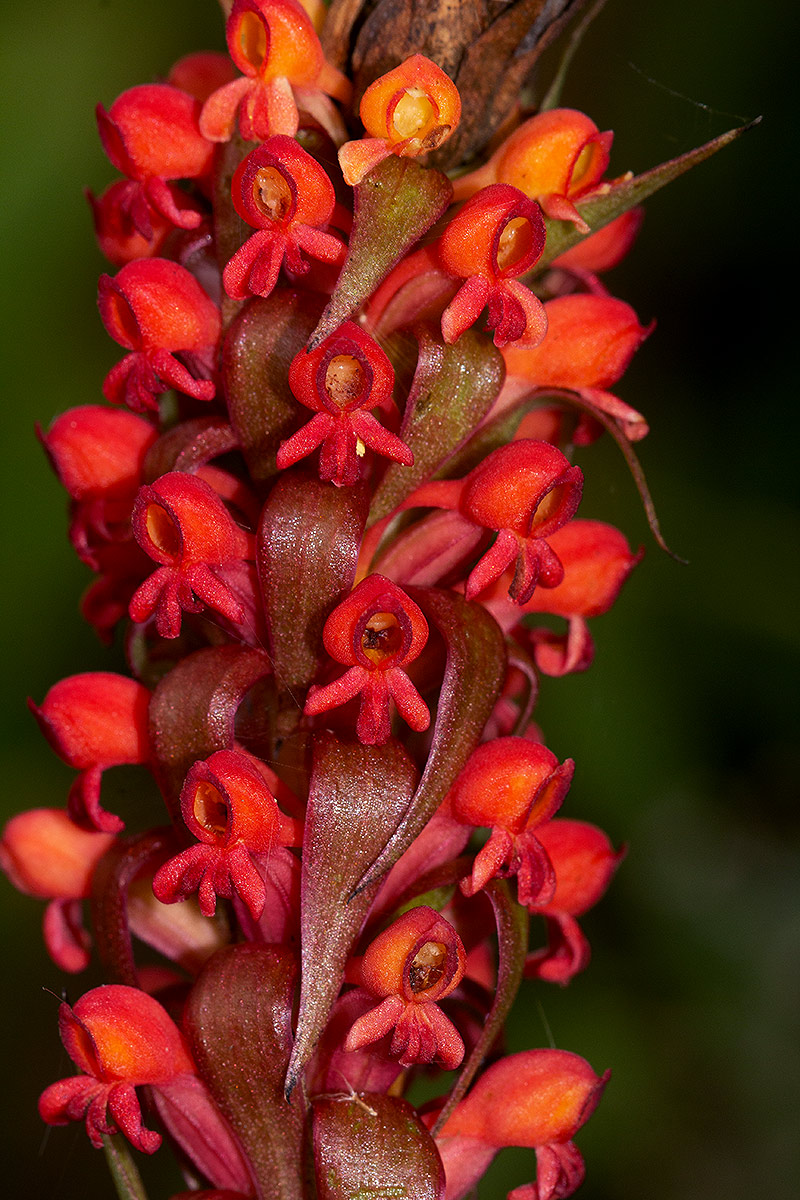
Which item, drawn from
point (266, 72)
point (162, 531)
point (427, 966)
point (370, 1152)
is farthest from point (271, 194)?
point (370, 1152)

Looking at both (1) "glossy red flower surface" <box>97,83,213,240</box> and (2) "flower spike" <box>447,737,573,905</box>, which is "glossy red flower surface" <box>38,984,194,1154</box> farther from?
(1) "glossy red flower surface" <box>97,83,213,240</box>

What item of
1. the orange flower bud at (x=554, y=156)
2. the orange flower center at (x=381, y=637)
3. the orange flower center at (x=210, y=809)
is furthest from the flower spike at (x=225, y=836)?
the orange flower bud at (x=554, y=156)

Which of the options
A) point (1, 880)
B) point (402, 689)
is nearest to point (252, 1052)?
point (402, 689)

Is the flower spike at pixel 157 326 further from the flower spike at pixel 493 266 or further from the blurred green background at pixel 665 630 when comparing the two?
the blurred green background at pixel 665 630

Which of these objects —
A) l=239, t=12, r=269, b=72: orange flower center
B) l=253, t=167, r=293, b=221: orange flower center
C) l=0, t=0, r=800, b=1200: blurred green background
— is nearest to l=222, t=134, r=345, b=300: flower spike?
l=253, t=167, r=293, b=221: orange flower center

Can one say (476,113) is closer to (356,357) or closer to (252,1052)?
(356,357)
